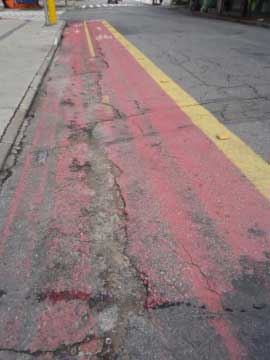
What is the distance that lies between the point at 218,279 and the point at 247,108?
3.50 m

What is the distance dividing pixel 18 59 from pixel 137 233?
7.71 meters

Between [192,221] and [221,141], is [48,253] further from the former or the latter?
[221,141]

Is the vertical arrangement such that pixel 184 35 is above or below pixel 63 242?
above

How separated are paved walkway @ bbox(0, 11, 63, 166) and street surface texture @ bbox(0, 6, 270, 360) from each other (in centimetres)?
48

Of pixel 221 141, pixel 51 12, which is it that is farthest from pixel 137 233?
pixel 51 12

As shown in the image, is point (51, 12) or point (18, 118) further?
point (51, 12)

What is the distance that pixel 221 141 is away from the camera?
407 cm

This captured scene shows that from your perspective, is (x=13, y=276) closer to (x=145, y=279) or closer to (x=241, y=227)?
(x=145, y=279)

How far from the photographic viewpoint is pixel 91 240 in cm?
264

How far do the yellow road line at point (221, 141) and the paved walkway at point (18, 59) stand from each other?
2.69m

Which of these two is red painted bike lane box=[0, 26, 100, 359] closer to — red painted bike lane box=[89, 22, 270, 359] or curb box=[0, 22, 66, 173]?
curb box=[0, 22, 66, 173]

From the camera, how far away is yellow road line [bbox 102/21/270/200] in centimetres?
331

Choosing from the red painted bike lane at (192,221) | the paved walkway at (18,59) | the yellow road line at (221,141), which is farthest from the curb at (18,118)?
the yellow road line at (221,141)

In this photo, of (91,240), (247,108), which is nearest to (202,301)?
(91,240)
